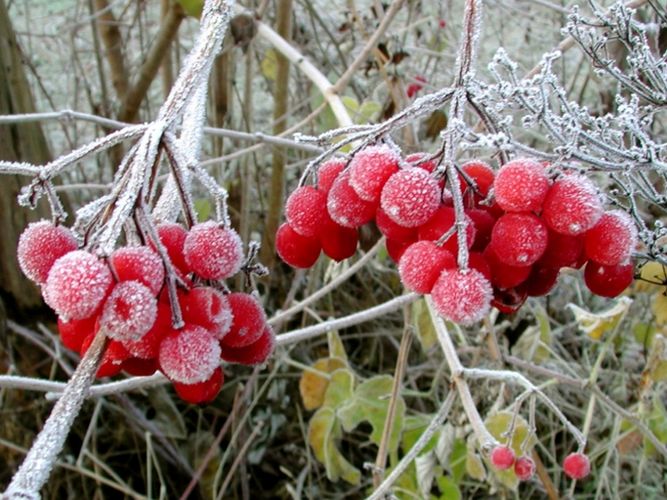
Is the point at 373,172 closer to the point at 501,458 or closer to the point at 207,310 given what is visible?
the point at 207,310

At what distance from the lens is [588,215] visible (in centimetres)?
52

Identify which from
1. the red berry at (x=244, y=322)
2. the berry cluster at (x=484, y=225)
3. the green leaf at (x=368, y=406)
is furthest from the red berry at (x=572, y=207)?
the green leaf at (x=368, y=406)

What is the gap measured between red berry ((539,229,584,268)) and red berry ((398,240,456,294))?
0.28 ft

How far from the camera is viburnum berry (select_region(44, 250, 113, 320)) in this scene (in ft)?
1.43

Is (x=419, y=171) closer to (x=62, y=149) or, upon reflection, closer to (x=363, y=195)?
(x=363, y=195)

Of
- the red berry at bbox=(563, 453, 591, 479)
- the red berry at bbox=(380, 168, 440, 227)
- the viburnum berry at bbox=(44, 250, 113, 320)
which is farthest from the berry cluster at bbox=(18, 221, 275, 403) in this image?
the red berry at bbox=(563, 453, 591, 479)

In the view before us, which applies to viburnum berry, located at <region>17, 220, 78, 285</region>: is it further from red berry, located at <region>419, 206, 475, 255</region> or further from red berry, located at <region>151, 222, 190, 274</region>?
red berry, located at <region>419, 206, 475, 255</region>

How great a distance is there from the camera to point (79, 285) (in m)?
0.44

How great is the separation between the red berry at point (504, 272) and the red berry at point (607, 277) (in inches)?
2.6

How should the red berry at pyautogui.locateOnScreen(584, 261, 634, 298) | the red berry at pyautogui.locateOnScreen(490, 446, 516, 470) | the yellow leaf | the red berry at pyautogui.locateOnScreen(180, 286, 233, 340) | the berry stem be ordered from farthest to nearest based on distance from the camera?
the yellow leaf, the red berry at pyautogui.locateOnScreen(490, 446, 516, 470), the red berry at pyautogui.locateOnScreen(584, 261, 634, 298), the red berry at pyautogui.locateOnScreen(180, 286, 233, 340), the berry stem

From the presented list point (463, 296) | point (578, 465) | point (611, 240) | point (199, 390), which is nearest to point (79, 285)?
point (199, 390)

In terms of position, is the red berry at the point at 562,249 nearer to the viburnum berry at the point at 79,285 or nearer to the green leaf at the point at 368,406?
the viburnum berry at the point at 79,285

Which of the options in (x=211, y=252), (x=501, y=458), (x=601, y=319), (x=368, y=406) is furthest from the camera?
(x=368, y=406)

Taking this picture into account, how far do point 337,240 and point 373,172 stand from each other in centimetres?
10
